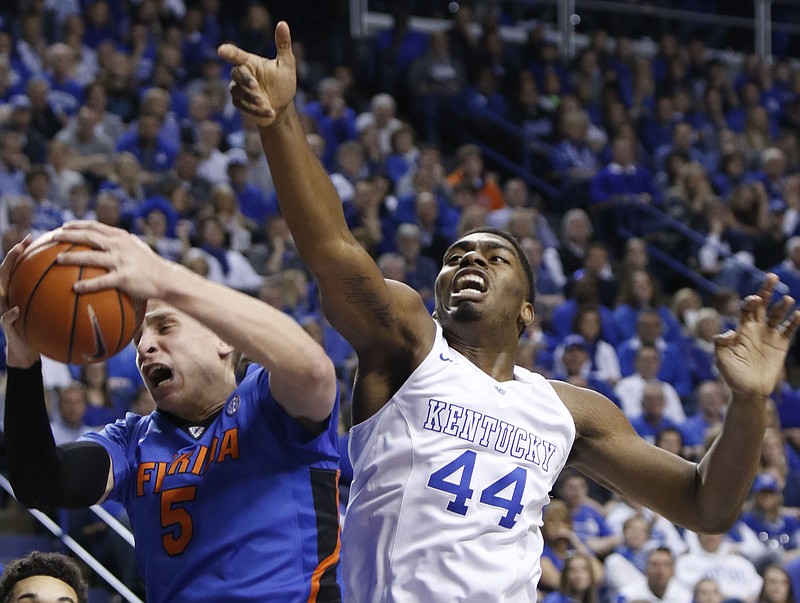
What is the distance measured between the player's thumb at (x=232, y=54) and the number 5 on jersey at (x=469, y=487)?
1.29 m

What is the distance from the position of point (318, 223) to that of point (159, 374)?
597mm

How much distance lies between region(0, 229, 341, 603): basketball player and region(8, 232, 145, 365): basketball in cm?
10

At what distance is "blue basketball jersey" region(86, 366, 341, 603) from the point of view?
3.05 m

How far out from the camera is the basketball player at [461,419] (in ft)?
10.6

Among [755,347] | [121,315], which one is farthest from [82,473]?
[755,347]

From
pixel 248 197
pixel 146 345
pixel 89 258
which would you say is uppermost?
pixel 89 258

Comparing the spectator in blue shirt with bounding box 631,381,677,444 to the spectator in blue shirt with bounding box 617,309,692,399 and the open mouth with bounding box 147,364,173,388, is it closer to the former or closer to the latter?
the spectator in blue shirt with bounding box 617,309,692,399

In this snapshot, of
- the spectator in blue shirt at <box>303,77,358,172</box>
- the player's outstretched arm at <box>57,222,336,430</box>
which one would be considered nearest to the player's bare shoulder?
the player's outstretched arm at <box>57,222,336,430</box>

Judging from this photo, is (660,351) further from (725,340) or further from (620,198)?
(725,340)

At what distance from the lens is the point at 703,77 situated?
15.4 m

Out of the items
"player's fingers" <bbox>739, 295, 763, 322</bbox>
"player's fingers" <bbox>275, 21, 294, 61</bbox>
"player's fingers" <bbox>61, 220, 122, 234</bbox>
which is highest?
"player's fingers" <bbox>275, 21, 294, 61</bbox>

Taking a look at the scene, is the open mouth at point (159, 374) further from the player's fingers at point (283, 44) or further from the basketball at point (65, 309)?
the player's fingers at point (283, 44)

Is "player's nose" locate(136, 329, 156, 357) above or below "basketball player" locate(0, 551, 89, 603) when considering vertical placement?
above

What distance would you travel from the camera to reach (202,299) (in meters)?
2.67
